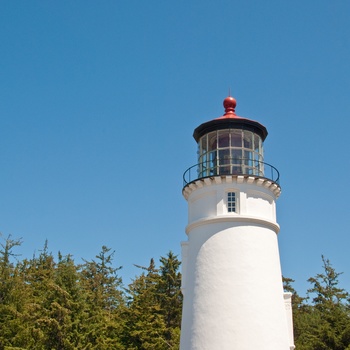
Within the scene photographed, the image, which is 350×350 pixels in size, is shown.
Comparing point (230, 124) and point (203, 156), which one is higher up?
point (230, 124)

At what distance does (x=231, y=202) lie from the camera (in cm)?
1845

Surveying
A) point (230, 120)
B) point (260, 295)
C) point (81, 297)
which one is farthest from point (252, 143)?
point (81, 297)

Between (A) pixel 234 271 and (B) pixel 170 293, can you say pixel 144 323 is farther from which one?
(A) pixel 234 271

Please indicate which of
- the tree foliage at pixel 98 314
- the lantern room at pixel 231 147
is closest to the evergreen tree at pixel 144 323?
the tree foliage at pixel 98 314

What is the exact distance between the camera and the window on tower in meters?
18.4

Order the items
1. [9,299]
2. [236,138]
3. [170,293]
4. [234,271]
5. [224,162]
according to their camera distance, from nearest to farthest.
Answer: [234,271]
[224,162]
[236,138]
[9,299]
[170,293]

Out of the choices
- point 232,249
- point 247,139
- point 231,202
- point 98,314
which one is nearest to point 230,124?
point 247,139

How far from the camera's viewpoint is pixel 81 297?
28.6 metres

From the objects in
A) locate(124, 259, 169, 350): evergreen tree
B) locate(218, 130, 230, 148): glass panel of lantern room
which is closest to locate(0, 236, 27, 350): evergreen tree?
locate(124, 259, 169, 350): evergreen tree

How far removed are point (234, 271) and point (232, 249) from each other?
80cm

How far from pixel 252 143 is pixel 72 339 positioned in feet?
51.8

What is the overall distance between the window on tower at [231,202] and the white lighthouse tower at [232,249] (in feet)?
0.12

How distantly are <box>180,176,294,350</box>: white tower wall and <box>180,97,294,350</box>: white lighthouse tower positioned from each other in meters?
0.03

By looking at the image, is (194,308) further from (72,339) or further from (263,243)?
(72,339)
